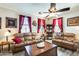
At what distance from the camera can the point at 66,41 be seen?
5.62 feet

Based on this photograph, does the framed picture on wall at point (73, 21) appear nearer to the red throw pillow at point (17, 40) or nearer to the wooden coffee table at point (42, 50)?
the wooden coffee table at point (42, 50)

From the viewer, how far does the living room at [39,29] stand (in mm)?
1659

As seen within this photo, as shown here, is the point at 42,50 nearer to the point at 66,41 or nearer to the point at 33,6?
the point at 66,41

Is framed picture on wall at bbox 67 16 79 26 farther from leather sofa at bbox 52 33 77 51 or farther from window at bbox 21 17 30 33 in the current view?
window at bbox 21 17 30 33

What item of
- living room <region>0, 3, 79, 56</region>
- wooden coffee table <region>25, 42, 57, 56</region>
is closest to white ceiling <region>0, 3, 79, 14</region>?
living room <region>0, 3, 79, 56</region>

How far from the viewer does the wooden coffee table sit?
1.67 metres

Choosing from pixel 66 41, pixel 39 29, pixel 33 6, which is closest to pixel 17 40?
pixel 39 29

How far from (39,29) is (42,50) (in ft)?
1.29

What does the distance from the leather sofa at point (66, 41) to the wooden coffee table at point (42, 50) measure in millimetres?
108

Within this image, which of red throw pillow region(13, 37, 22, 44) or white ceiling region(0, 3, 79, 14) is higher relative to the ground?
white ceiling region(0, 3, 79, 14)

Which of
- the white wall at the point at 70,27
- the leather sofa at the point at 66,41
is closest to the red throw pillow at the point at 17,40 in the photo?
the leather sofa at the point at 66,41

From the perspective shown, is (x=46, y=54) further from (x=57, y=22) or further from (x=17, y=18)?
(x=17, y=18)

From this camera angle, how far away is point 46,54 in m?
1.73

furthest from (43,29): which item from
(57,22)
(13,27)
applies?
(13,27)
